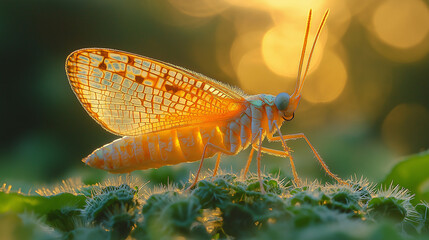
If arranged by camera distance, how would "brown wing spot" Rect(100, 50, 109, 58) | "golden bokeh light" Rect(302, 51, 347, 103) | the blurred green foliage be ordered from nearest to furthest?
1. the blurred green foliage
2. "brown wing spot" Rect(100, 50, 109, 58)
3. "golden bokeh light" Rect(302, 51, 347, 103)

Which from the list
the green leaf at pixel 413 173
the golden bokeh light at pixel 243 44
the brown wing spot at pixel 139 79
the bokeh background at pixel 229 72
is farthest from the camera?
the golden bokeh light at pixel 243 44

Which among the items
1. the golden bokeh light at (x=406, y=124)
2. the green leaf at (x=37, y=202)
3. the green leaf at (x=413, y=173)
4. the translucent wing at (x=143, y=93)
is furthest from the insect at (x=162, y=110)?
the golden bokeh light at (x=406, y=124)

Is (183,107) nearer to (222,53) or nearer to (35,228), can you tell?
(35,228)

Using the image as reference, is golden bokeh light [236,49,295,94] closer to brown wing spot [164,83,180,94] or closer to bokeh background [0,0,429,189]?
bokeh background [0,0,429,189]

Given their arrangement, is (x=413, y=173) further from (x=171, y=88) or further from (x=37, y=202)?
(x=37, y=202)

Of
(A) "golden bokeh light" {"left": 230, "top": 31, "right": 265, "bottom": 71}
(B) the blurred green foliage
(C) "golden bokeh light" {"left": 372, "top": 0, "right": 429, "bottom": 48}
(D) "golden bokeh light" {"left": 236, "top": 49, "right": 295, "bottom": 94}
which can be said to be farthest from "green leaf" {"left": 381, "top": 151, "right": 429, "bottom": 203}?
(C) "golden bokeh light" {"left": 372, "top": 0, "right": 429, "bottom": 48}

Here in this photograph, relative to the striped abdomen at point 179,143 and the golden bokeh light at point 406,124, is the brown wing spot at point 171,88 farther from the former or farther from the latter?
the golden bokeh light at point 406,124

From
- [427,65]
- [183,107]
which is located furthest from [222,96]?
[427,65]

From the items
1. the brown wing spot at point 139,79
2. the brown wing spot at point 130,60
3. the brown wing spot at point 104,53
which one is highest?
the brown wing spot at point 104,53
